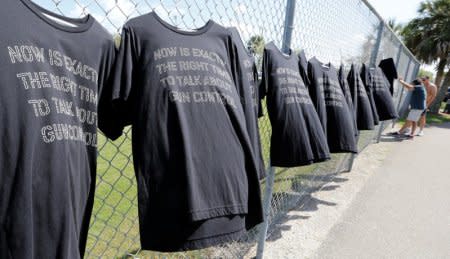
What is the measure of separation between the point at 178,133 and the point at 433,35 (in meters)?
24.7

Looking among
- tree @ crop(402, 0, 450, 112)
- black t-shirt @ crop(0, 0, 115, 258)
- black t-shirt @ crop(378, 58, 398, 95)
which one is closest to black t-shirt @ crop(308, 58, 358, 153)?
black t-shirt @ crop(0, 0, 115, 258)

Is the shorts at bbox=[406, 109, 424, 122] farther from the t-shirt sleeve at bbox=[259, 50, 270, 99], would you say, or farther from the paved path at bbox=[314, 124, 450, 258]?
the t-shirt sleeve at bbox=[259, 50, 270, 99]

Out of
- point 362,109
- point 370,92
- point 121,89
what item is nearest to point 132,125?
point 121,89

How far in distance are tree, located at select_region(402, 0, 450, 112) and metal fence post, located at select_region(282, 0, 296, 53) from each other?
2157 cm

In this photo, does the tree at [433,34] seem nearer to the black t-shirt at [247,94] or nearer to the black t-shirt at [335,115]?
the black t-shirt at [335,115]

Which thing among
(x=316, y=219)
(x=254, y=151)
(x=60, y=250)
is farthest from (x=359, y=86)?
(x=60, y=250)

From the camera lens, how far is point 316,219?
149 inches

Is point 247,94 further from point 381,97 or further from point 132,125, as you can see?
point 381,97

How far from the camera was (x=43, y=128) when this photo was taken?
3.16ft

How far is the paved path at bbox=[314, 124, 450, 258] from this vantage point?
3.24 metres

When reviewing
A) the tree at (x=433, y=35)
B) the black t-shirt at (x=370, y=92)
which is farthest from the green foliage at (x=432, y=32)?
the black t-shirt at (x=370, y=92)

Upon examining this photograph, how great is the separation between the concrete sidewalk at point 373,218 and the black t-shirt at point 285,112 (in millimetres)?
1346

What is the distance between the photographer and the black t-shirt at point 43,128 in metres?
0.89

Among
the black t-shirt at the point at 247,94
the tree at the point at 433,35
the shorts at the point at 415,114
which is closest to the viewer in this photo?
the black t-shirt at the point at 247,94
